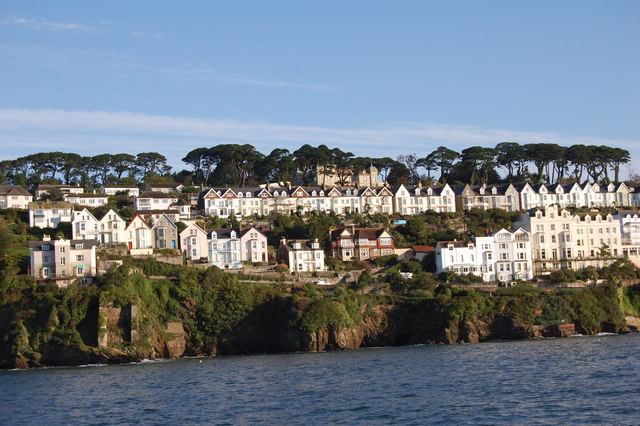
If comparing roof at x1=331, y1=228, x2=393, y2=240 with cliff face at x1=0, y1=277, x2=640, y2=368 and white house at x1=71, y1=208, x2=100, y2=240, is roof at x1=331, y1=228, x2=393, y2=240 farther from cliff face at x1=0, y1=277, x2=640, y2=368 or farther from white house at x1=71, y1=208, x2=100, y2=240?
white house at x1=71, y1=208, x2=100, y2=240

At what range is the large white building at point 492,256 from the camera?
7831 cm

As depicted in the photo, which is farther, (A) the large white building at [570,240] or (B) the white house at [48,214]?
(B) the white house at [48,214]

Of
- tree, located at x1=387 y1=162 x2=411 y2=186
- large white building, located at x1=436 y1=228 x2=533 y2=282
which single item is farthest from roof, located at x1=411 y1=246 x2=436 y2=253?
tree, located at x1=387 y1=162 x2=411 y2=186

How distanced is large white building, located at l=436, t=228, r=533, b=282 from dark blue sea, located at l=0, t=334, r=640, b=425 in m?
19.0

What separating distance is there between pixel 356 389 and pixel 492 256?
40.2m

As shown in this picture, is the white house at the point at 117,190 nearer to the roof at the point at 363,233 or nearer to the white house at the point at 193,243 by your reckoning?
the white house at the point at 193,243

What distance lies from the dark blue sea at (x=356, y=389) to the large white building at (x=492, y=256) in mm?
19005

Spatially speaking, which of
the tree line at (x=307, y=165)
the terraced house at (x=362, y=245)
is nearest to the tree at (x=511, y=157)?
the tree line at (x=307, y=165)

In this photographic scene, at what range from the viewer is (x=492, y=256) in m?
79.7

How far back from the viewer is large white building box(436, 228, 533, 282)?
78.3m

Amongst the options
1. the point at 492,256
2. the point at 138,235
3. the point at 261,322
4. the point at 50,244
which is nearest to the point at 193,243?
the point at 138,235

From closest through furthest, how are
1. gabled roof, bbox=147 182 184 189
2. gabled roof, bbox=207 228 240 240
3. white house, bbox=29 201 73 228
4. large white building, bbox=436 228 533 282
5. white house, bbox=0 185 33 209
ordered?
large white building, bbox=436 228 533 282, gabled roof, bbox=207 228 240 240, white house, bbox=29 201 73 228, white house, bbox=0 185 33 209, gabled roof, bbox=147 182 184 189

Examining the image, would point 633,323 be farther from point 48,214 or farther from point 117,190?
point 117,190

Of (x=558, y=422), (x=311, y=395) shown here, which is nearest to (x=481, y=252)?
(x=311, y=395)
